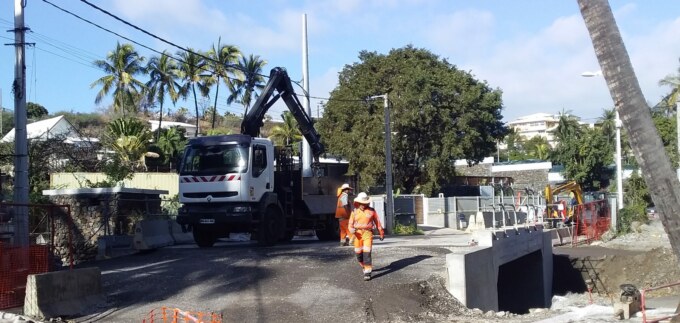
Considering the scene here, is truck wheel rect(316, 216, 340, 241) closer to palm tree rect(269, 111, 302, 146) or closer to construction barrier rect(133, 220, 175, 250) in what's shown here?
construction barrier rect(133, 220, 175, 250)

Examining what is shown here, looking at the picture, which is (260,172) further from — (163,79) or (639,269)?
(163,79)

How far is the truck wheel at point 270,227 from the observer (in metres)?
19.4

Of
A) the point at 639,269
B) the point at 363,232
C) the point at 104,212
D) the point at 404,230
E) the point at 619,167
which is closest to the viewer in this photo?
the point at 363,232

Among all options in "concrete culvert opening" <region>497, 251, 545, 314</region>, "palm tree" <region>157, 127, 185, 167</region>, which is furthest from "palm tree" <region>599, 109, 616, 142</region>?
"concrete culvert opening" <region>497, 251, 545, 314</region>

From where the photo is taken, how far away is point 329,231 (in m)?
23.5

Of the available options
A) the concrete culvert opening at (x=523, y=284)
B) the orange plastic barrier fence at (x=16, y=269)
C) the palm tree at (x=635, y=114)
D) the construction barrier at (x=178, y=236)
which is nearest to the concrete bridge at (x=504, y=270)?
the concrete culvert opening at (x=523, y=284)

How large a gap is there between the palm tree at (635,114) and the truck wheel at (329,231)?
16.0m

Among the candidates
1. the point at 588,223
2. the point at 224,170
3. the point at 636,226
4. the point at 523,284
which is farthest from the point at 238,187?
the point at 636,226

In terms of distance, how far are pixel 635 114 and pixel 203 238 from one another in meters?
14.9

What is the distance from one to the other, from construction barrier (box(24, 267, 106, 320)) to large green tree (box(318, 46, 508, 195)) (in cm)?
3384

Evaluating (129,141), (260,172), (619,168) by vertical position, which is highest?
(129,141)

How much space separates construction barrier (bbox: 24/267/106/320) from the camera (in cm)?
1139

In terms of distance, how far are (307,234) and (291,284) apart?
39.2ft

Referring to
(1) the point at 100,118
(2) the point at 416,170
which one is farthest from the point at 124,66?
(1) the point at 100,118
